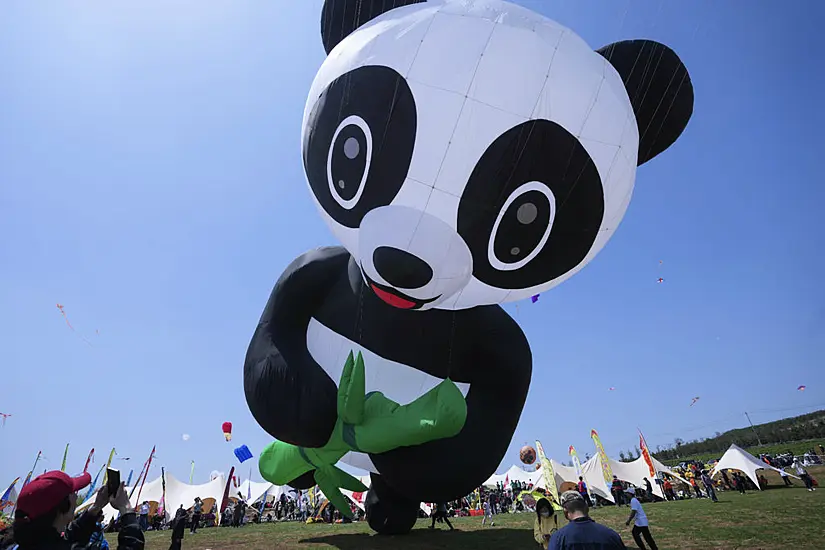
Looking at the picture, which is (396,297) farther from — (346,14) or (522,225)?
(346,14)

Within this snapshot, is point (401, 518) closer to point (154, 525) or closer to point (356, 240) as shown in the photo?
point (356, 240)

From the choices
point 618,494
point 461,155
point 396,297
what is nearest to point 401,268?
point 396,297

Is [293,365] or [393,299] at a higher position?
[393,299]

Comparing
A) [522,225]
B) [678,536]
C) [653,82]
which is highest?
[653,82]

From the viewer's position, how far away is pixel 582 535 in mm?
2293

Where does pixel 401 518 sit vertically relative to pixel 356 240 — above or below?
below

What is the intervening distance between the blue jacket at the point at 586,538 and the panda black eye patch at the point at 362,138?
2.56m

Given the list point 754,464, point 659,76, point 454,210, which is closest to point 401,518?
point 454,210

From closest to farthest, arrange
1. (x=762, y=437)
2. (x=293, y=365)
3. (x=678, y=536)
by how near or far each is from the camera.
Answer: (x=293, y=365)
(x=678, y=536)
(x=762, y=437)

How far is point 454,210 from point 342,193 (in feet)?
3.32

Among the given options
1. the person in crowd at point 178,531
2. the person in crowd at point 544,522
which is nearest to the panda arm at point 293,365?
the person in crowd at point 544,522

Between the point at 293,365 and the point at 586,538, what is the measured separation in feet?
11.7

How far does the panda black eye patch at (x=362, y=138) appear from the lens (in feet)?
12.5

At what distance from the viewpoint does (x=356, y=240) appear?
440cm
